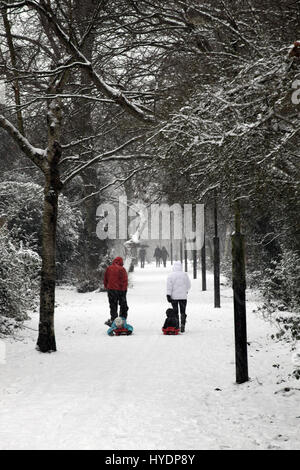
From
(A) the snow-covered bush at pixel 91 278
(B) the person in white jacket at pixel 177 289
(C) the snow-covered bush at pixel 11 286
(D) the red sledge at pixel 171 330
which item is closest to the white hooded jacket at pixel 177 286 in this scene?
(B) the person in white jacket at pixel 177 289

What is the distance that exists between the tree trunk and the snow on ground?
0.38 metres

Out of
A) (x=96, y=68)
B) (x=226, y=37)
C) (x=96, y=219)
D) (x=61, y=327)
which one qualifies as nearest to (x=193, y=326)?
(x=61, y=327)

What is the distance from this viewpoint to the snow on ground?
4.93 metres

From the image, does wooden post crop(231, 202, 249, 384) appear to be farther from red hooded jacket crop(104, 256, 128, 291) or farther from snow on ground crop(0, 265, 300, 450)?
red hooded jacket crop(104, 256, 128, 291)

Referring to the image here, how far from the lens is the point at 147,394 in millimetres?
6648

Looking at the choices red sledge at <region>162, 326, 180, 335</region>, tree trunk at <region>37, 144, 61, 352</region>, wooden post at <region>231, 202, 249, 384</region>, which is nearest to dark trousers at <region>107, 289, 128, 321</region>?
red sledge at <region>162, 326, 180, 335</region>

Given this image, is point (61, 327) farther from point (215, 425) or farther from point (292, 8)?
point (292, 8)

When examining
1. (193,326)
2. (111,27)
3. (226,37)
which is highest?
(111,27)

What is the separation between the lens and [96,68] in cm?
958

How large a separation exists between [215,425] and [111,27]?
7325mm

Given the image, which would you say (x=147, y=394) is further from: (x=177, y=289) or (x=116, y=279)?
(x=116, y=279)

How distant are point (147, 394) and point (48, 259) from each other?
3765mm

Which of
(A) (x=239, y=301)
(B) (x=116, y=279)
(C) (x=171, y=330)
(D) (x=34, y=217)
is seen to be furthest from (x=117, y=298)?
(D) (x=34, y=217)

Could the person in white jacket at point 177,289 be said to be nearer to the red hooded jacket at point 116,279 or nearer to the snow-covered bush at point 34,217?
the red hooded jacket at point 116,279
